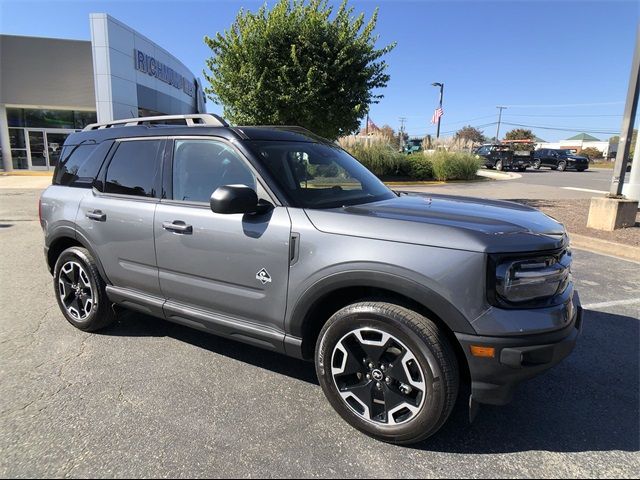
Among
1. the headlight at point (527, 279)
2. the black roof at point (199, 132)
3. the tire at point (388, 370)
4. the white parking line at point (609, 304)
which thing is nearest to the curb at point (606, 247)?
the white parking line at point (609, 304)

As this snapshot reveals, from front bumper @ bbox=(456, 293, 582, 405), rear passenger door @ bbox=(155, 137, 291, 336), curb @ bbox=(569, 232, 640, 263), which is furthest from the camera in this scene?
curb @ bbox=(569, 232, 640, 263)

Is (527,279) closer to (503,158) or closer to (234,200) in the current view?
(234,200)

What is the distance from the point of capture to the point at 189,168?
11.0ft

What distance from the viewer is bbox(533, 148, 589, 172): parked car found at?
3597 centimetres

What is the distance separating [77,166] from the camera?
13.8 ft

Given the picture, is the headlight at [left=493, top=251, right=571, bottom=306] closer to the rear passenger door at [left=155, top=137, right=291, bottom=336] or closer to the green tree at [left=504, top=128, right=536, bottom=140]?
the rear passenger door at [left=155, top=137, right=291, bottom=336]

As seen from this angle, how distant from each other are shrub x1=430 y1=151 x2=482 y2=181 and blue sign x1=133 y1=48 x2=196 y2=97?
55.6 ft

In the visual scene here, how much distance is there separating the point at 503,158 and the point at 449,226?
3459 centimetres

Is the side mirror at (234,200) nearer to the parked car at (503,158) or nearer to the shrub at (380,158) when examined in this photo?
the shrub at (380,158)

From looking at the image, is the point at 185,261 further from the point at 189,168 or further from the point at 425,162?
the point at 425,162

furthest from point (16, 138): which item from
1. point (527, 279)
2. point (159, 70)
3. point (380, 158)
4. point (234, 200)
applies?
point (527, 279)

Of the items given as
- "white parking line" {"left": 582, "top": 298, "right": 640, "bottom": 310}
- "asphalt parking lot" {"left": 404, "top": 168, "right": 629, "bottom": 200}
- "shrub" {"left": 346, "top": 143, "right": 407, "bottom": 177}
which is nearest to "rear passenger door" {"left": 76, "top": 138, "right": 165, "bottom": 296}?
"white parking line" {"left": 582, "top": 298, "right": 640, "bottom": 310}

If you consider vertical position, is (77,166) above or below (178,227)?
above

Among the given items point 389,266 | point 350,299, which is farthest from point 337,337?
point 389,266
